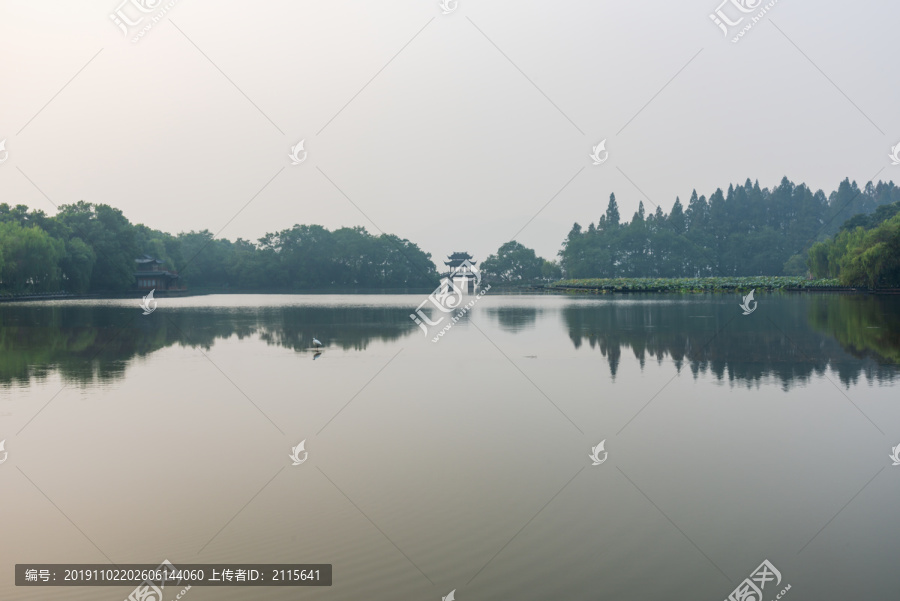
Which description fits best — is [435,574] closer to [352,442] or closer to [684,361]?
[352,442]

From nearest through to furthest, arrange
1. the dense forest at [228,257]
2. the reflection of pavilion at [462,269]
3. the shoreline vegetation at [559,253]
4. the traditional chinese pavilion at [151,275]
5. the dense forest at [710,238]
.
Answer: the dense forest at [228,257], the traditional chinese pavilion at [151,275], the shoreline vegetation at [559,253], the dense forest at [710,238], the reflection of pavilion at [462,269]

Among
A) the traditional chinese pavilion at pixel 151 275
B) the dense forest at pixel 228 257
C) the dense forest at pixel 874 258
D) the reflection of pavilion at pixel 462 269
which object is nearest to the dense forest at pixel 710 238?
the reflection of pavilion at pixel 462 269

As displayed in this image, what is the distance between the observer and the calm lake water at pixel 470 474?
4.56 m

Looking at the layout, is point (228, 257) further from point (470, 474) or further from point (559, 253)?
point (470, 474)

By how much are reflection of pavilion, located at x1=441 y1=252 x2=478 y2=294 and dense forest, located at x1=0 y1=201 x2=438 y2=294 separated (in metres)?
3.33

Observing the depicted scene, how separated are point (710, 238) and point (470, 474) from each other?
8968cm

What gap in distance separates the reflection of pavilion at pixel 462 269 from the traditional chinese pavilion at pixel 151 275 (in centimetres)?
3655

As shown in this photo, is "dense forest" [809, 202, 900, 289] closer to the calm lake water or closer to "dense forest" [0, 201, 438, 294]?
the calm lake water

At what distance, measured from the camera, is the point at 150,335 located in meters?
20.4

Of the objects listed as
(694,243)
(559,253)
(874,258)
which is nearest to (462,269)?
(559,253)

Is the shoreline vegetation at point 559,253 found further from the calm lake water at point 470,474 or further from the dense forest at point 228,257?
the calm lake water at point 470,474

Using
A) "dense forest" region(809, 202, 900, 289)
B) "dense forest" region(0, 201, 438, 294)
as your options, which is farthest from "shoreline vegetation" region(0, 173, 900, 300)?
"dense forest" region(809, 202, 900, 289)

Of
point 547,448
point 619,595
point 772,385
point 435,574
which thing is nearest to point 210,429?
point 547,448

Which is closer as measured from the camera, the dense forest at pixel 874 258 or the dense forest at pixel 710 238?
the dense forest at pixel 874 258
